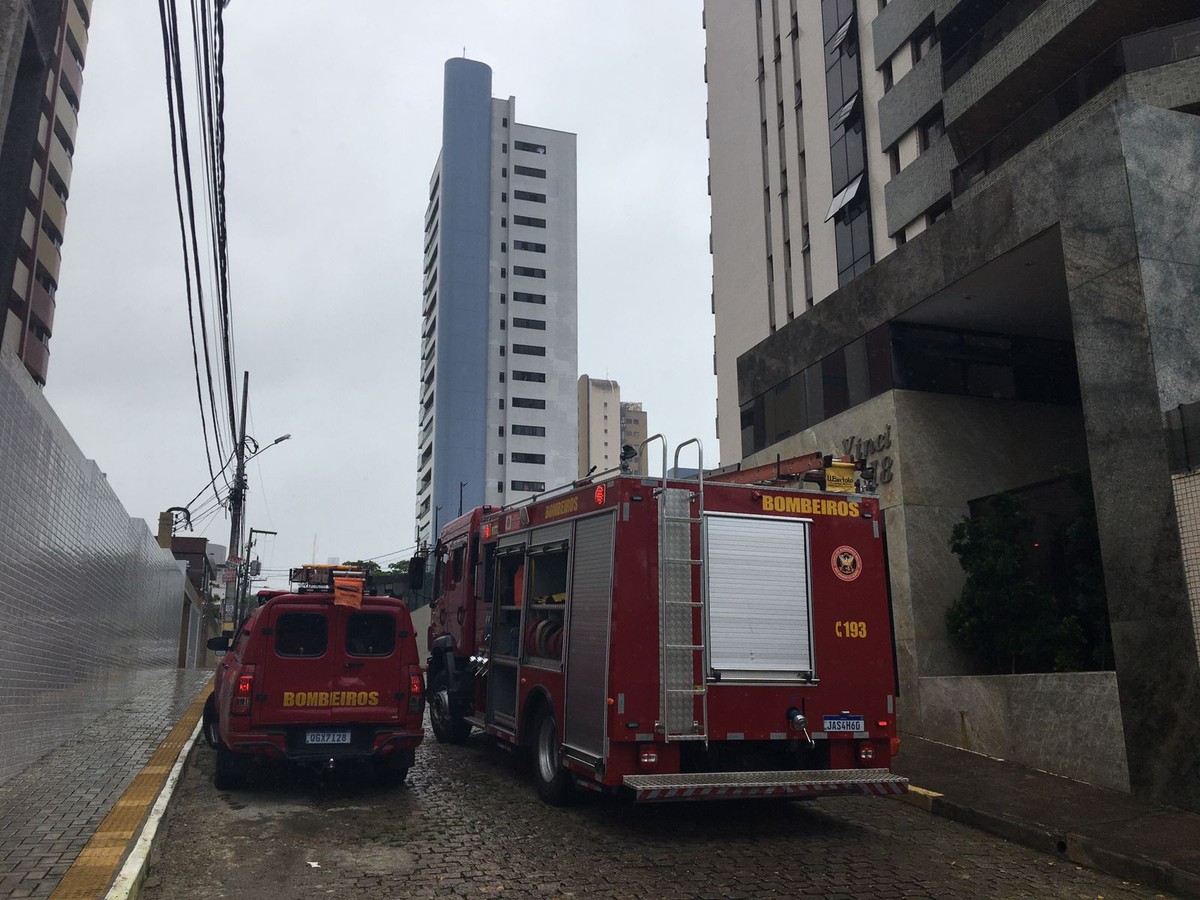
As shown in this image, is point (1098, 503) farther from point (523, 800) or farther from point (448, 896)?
point (448, 896)

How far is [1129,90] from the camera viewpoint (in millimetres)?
13953

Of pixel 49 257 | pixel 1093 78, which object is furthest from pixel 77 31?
pixel 1093 78

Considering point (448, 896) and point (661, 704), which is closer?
point (448, 896)

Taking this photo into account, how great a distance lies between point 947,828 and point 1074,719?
257cm

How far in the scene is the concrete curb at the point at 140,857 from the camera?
221 inches

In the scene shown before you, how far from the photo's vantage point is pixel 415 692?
995cm

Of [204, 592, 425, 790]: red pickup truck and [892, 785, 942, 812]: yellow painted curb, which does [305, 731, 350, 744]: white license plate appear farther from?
[892, 785, 942, 812]: yellow painted curb

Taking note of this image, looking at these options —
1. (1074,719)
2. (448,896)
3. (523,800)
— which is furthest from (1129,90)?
(448,896)

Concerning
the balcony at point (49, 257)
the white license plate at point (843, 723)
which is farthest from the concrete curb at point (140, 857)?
the balcony at point (49, 257)

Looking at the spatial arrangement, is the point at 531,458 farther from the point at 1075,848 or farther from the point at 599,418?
the point at 1075,848

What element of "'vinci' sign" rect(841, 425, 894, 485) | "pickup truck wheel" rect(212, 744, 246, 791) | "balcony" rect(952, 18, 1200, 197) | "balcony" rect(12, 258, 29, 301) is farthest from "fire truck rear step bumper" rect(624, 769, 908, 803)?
"balcony" rect(12, 258, 29, 301)

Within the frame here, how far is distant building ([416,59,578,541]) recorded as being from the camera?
82875 mm

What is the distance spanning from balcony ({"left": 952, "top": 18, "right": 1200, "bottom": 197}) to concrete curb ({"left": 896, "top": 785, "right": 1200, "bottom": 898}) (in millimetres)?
11481

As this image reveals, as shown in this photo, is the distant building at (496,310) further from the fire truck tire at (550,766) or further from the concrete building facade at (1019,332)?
the fire truck tire at (550,766)
